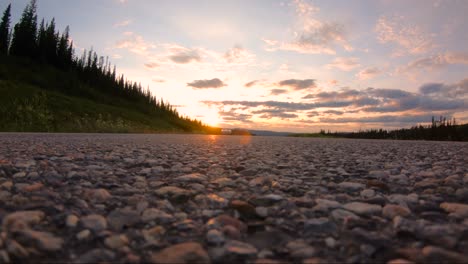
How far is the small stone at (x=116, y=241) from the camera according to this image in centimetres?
181

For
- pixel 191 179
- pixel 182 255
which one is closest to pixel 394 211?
pixel 182 255

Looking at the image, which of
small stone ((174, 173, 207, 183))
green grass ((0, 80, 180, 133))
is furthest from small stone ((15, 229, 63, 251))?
green grass ((0, 80, 180, 133))

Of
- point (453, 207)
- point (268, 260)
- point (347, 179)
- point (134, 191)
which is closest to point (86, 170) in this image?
point (134, 191)

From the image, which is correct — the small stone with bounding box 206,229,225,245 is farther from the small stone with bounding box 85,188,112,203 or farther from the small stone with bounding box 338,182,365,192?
the small stone with bounding box 338,182,365,192

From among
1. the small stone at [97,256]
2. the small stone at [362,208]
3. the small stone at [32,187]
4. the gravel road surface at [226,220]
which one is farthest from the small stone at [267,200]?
the small stone at [32,187]

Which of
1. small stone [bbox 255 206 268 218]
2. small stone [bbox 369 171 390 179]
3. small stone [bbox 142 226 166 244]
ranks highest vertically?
small stone [bbox 369 171 390 179]

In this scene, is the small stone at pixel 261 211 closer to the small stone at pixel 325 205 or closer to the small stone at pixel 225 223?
the small stone at pixel 225 223

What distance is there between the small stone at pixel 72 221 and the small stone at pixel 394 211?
8.12ft

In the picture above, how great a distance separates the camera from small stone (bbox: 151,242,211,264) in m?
1.64

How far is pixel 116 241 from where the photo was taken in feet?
6.06

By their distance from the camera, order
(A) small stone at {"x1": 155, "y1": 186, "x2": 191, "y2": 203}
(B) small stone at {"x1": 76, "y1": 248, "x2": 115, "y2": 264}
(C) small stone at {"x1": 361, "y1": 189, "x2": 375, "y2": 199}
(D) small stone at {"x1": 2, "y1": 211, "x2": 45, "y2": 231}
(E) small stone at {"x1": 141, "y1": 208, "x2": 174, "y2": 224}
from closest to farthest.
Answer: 1. (B) small stone at {"x1": 76, "y1": 248, "x2": 115, "y2": 264}
2. (D) small stone at {"x1": 2, "y1": 211, "x2": 45, "y2": 231}
3. (E) small stone at {"x1": 141, "y1": 208, "x2": 174, "y2": 224}
4. (A) small stone at {"x1": 155, "y1": 186, "x2": 191, "y2": 203}
5. (C) small stone at {"x1": 361, "y1": 189, "x2": 375, "y2": 199}

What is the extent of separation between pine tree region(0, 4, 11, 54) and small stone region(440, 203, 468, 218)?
119 metres

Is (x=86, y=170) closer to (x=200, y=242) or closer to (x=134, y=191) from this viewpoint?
(x=134, y=191)

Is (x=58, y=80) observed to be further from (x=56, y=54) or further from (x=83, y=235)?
(x=83, y=235)
